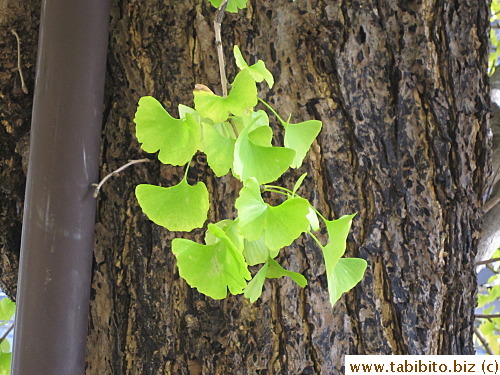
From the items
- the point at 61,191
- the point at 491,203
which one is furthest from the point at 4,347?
the point at 491,203

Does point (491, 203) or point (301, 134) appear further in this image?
point (491, 203)

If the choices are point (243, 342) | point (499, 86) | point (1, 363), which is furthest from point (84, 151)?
point (499, 86)

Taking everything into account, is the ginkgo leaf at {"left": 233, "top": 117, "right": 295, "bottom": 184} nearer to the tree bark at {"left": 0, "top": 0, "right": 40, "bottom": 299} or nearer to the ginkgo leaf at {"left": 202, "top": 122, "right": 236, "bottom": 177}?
the ginkgo leaf at {"left": 202, "top": 122, "right": 236, "bottom": 177}

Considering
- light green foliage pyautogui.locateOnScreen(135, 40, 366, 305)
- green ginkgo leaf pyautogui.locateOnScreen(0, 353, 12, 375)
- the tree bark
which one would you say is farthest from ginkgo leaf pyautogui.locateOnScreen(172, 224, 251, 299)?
green ginkgo leaf pyautogui.locateOnScreen(0, 353, 12, 375)

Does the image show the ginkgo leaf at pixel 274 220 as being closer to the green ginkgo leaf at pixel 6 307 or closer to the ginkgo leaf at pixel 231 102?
the ginkgo leaf at pixel 231 102

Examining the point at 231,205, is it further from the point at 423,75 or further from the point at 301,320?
the point at 423,75

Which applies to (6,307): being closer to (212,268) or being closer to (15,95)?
(15,95)
